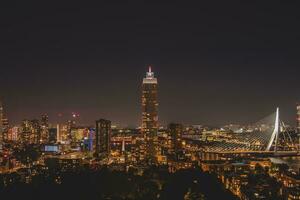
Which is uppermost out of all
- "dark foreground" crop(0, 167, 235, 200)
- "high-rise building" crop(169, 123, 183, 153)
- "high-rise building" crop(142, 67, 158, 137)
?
"high-rise building" crop(142, 67, 158, 137)

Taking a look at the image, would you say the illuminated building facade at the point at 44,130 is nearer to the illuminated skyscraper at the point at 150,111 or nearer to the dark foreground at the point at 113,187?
the illuminated skyscraper at the point at 150,111

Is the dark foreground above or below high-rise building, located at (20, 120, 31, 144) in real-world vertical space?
below

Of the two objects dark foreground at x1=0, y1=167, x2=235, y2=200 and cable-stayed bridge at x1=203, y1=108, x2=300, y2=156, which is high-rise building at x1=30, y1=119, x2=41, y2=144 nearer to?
cable-stayed bridge at x1=203, y1=108, x2=300, y2=156

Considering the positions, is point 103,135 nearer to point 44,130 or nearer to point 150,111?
point 150,111

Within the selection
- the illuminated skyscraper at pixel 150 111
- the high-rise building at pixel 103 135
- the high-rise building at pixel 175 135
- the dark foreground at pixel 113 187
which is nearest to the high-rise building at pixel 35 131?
the high-rise building at pixel 103 135

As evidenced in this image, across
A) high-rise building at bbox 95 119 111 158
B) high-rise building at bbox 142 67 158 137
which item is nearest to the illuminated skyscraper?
high-rise building at bbox 142 67 158 137

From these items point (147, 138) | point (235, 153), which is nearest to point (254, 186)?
point (235, 153)

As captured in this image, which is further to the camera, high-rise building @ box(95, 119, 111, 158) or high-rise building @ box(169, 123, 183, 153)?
high-rise building @ box(95, 119, 111, 158)
